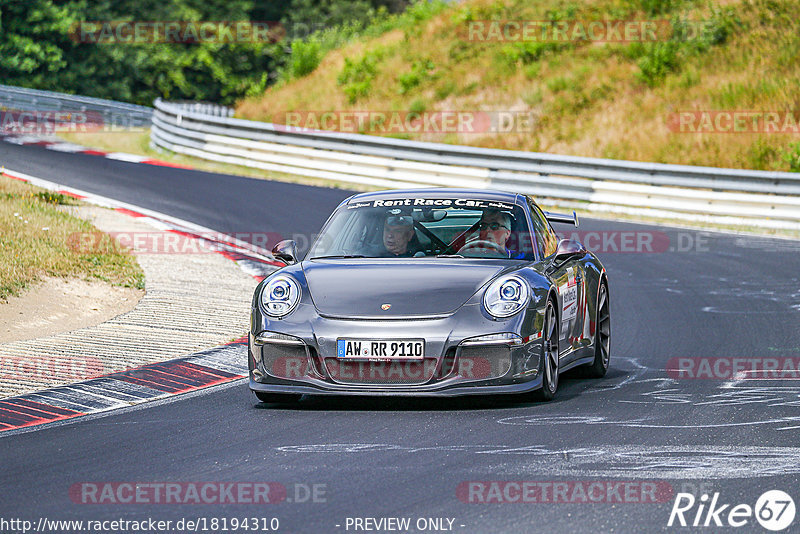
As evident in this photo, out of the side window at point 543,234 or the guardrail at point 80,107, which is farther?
the guardrail at point 80,107

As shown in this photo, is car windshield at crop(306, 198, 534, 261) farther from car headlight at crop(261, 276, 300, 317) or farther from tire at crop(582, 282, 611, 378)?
tire at crop(582, 282, 611, 378)

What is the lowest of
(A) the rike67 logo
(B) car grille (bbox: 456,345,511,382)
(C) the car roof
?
(A) the rike67 logo

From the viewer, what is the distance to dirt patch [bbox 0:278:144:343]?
10.9 meters

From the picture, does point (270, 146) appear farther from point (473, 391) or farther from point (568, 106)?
point (473, 391)

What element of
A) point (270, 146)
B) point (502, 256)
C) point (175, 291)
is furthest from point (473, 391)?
point (270, 146)

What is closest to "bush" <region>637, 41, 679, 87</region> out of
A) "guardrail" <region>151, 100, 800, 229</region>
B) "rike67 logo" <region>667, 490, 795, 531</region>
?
"guardrail" <region>151, 100, 800, 229</region>

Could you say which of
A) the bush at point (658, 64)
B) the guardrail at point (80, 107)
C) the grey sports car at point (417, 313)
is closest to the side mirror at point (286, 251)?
the grey sports car at point (417, 313)

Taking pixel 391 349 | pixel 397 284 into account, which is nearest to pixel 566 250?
pixel 397 284

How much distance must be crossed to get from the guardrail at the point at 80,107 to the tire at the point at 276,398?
28540 millimetres

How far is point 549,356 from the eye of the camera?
8234 millimetres

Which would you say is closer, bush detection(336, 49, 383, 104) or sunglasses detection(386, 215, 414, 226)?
sunglasses detection(386, 215, 414, 226)

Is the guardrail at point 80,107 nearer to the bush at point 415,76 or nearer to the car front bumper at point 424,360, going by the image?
the bush at point 415,76

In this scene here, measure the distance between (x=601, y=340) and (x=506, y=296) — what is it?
1954 mm

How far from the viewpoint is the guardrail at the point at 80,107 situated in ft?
118
